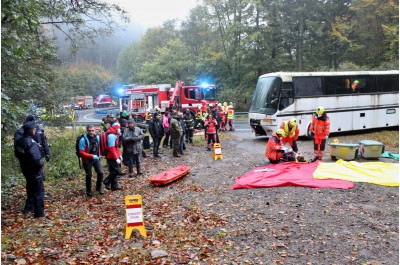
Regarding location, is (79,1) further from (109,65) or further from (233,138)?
(109,65)

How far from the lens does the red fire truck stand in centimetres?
2441

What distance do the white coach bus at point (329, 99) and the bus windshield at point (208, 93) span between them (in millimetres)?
7218

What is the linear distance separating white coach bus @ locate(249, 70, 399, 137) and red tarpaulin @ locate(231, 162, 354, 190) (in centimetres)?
677

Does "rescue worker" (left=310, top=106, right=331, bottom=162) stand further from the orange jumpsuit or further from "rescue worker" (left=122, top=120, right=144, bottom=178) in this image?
"rescue worker" (left=122, top=120, right=144, bottom=178)

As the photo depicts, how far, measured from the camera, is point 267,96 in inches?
667

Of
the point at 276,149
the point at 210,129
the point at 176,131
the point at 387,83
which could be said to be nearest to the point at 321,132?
the point at 276,149

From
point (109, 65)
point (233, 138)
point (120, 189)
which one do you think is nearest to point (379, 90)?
point (233, 138)

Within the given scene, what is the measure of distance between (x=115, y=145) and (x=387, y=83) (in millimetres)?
16753

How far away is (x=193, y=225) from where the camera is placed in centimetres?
670

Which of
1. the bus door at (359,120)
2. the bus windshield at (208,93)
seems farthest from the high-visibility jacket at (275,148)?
the bus windshield at (208,93)

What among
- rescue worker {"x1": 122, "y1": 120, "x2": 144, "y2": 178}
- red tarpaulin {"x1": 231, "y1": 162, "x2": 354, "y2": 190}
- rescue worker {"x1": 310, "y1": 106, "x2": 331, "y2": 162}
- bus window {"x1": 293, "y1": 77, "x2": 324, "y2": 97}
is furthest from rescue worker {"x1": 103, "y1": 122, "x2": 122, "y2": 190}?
bus window {"x1": 293, "y1": 77, "x2": 324, "y2": 97}

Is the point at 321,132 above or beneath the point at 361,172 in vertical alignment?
above

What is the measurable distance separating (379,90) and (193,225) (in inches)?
652

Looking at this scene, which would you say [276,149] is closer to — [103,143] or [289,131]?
[289,131]
